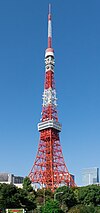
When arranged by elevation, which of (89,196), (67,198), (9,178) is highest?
(9,178)

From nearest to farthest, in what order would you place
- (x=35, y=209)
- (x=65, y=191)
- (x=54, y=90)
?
(x=35, y=209) → (x=65, y=191) → (x=54, y=90)

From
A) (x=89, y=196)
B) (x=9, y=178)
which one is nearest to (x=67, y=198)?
(x=89, y=196)

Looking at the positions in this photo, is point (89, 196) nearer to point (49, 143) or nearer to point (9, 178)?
point (49, 143)

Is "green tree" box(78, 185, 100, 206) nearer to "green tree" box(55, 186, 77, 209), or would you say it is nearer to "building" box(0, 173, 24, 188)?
"green tree" box(55, 186, 77, 209)

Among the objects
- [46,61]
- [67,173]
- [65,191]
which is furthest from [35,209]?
[46,61]

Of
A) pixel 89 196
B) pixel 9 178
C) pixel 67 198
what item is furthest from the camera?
pixel 9 178

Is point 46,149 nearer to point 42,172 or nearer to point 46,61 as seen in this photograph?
point 42,172

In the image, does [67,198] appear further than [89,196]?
No

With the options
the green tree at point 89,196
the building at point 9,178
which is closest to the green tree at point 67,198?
the green tree at point 89,196
